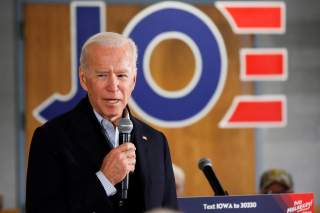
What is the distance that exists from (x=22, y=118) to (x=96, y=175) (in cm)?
336

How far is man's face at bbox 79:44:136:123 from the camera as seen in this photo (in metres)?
1.67

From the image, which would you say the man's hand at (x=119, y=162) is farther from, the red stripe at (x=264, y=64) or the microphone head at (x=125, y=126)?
the red stripe at (x=264, y=64)

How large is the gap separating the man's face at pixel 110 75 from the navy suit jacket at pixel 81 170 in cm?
7

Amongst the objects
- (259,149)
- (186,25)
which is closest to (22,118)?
(186,25)

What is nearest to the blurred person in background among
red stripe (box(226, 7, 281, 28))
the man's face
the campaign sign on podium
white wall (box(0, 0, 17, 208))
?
red stripe (box(226, 7, 281, 28))

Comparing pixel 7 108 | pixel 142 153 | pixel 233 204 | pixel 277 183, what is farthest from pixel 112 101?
pixel 7 108

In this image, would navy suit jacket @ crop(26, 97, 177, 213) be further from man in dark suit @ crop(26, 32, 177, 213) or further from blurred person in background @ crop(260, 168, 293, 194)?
blurred person in background @ crop(260, 168, 293, 194)

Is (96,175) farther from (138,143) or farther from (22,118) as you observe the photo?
(22,118)

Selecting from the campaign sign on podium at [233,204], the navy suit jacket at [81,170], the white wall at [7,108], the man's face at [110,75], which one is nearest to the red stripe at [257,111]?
the white wall at [7,108]

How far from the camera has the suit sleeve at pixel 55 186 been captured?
1632mm

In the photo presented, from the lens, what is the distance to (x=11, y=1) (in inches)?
195

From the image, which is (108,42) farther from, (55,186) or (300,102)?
(300,102)

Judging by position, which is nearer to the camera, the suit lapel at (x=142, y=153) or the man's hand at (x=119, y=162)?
the man's hand at (x=119, y=162)

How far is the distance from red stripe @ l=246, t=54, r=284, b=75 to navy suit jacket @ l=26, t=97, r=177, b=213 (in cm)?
Answer: 336
